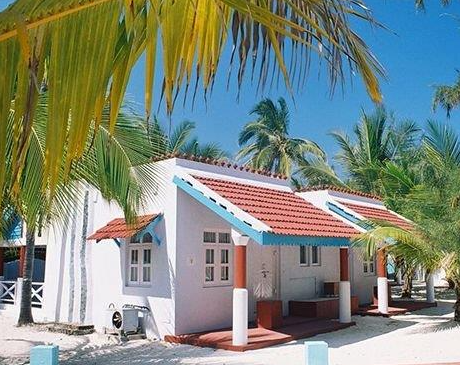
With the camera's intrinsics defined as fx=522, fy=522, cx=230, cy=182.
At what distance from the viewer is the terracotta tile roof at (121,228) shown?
13686 mm

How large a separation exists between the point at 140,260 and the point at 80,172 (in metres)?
10.9

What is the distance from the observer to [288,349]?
39.4 ft

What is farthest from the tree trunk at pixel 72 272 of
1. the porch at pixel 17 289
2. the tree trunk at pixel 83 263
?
the porch at pixel 17 289

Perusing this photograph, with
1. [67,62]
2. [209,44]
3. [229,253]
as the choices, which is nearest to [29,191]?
[209,44]

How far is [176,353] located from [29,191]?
384 inches

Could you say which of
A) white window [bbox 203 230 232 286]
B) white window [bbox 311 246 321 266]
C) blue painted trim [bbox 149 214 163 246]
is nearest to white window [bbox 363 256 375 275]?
white window [bbox 311 246 321 266]

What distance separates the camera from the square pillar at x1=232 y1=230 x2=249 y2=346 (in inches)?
477

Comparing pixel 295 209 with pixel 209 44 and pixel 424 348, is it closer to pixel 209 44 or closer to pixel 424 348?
pixel 424 348

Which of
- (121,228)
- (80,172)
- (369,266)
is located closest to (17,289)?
(121,228)

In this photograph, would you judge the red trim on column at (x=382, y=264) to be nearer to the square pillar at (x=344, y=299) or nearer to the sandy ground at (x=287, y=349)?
the sandy ground at (x=287, y=349)

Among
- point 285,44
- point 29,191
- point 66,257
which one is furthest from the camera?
point 66,257

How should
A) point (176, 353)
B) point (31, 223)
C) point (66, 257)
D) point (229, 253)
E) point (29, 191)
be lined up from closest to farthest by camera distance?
point (29, 191), point (31, 223), point (176, 353), point (229, 253), point (66, 257)

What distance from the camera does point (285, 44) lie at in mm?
2695

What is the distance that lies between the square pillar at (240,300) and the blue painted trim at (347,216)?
637 centimetres
